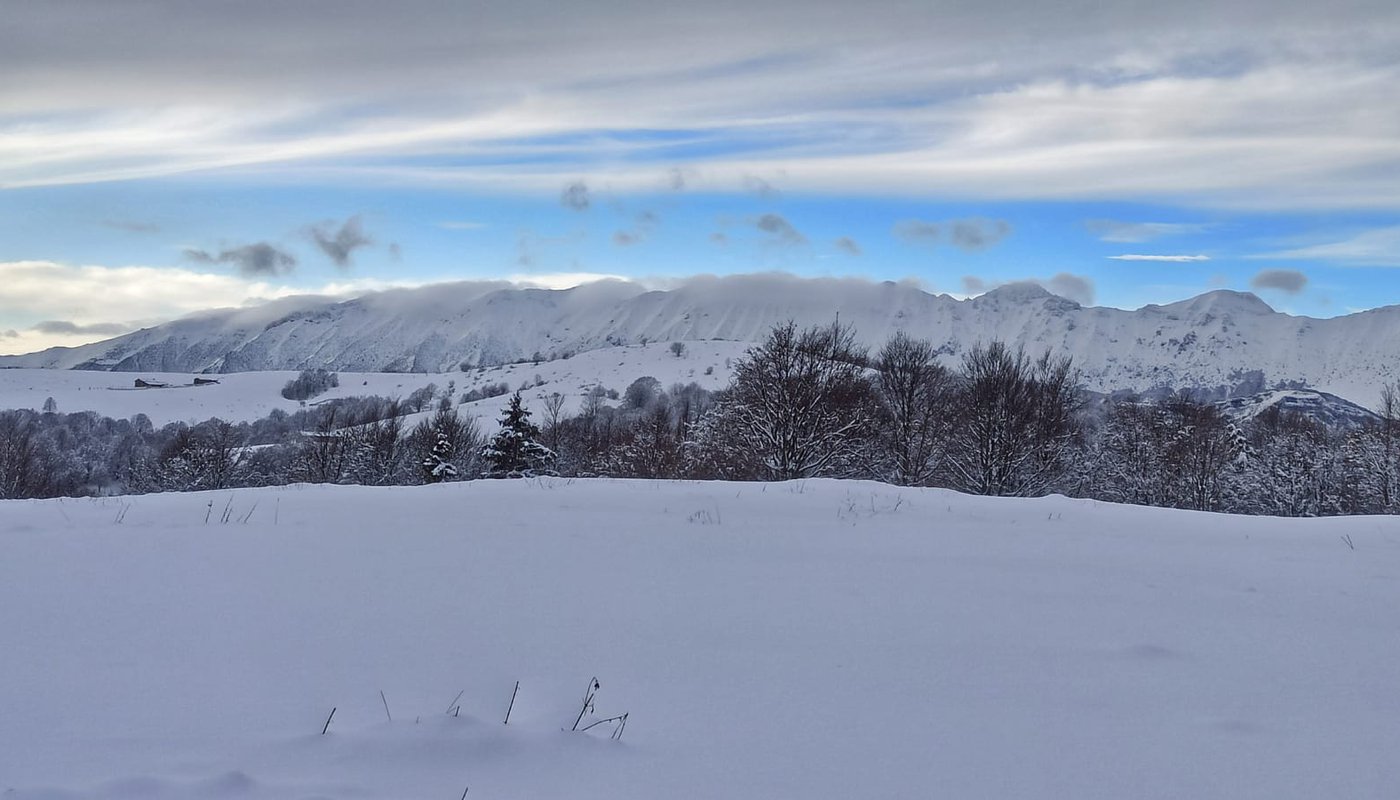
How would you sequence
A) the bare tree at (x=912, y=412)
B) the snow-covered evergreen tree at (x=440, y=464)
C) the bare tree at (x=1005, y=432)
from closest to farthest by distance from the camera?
the bare tree at (x=1005, y=432), the bare tree at (x=912, y=412), the snow-covered evergreen tree at (x=440, y=464)

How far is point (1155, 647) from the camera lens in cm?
489

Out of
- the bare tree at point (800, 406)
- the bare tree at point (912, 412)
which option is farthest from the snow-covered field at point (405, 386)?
the bare tree at point (800, 406)

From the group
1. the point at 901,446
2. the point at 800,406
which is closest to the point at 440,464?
the point at 800,406

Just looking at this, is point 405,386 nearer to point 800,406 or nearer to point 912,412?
point 912,412

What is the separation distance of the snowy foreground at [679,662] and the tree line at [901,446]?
2355 centimetres

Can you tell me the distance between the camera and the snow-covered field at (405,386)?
4668 inches

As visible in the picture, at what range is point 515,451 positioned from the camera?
39.4 metres

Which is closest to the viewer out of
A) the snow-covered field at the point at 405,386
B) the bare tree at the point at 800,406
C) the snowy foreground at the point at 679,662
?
the snowy foreground at the point at 679,662

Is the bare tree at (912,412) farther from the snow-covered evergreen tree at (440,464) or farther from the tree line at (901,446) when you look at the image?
the snow-covered evergreen tree at (440,464)

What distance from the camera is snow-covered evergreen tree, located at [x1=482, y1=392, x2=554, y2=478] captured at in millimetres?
39281

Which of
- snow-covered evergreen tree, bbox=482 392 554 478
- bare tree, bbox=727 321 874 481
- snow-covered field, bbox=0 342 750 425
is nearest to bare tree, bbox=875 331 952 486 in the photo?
bare tree, bbox=727 321 874 481

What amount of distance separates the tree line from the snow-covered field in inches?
1795

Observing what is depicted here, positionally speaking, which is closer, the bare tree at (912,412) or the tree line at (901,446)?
the tree line at (901,446)

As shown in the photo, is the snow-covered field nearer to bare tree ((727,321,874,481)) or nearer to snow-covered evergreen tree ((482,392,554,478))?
snow-covered evergreen tree ((482,392,554,478))
